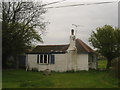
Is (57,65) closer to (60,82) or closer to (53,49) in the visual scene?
(53,49)

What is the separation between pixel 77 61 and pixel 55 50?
10.3ft

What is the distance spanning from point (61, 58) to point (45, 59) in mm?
2261

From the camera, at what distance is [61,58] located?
104 feet

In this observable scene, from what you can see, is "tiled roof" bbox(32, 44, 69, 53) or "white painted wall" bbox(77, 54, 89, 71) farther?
"white painted wall" bbox(77, 54, 89, 71)

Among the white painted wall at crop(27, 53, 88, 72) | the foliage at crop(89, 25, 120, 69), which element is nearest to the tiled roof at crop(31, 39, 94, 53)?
the white painted wall at crop(27, 53, 88, 72)

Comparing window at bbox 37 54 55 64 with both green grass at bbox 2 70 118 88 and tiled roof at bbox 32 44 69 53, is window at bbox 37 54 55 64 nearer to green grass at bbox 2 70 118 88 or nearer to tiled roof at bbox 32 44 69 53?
tiled roof at bbox 32 44 69 53

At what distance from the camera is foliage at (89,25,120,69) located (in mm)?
34188

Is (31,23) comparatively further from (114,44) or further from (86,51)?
(114,44)

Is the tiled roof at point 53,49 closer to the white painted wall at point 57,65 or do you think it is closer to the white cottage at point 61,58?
the white cottage at point 61,58

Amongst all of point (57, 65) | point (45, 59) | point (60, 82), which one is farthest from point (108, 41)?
point (60, 82)

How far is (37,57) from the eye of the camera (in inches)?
1307

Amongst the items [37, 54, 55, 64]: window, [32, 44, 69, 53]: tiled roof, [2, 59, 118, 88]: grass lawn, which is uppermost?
[32, 44, 69, 53]: tiled roof

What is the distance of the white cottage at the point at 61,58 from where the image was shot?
31.5 m

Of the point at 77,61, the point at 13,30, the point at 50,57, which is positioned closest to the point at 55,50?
the point at 50,57
